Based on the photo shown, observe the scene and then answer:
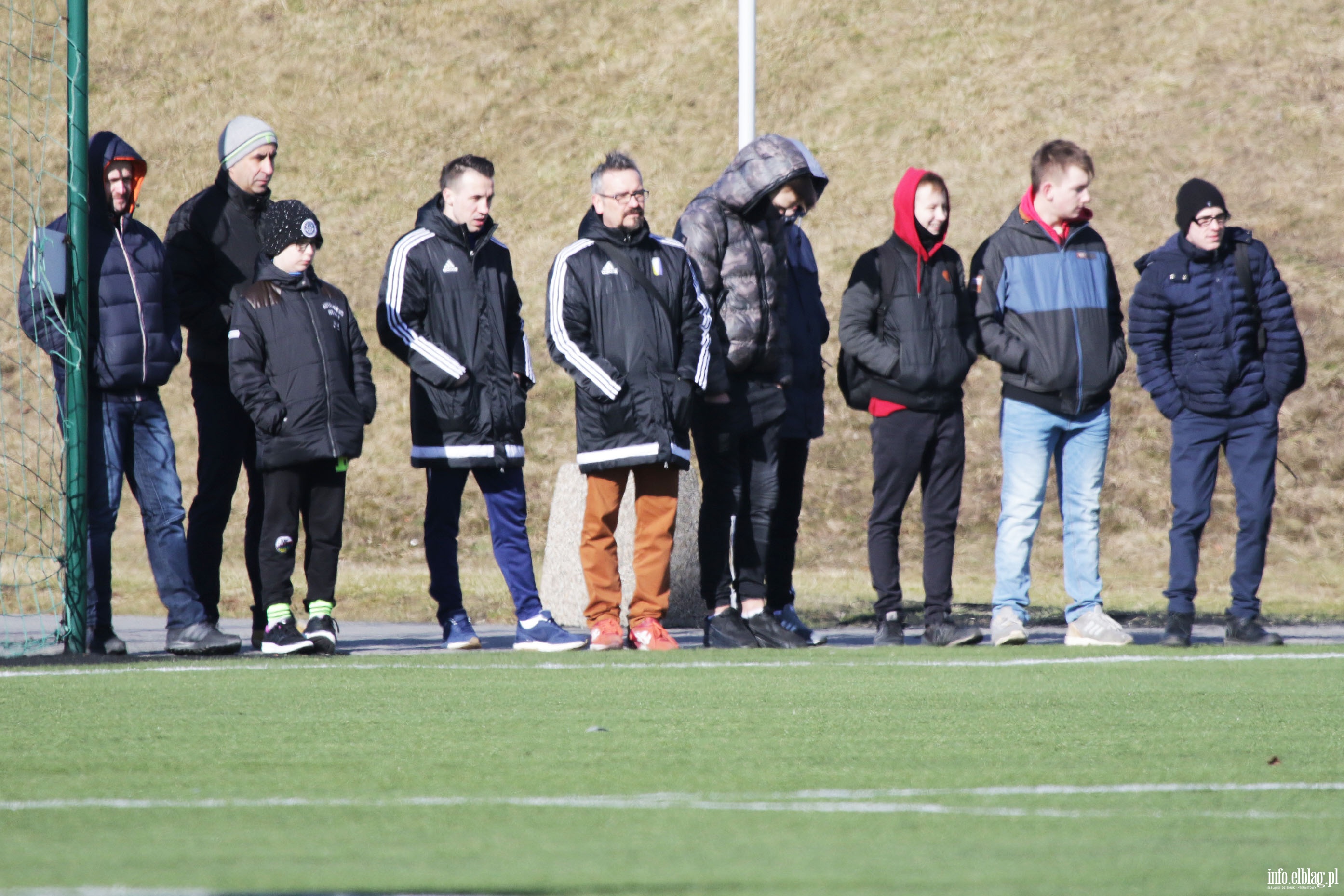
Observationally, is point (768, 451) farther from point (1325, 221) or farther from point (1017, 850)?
point (1325, 221)

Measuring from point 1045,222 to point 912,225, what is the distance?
2.15 feet

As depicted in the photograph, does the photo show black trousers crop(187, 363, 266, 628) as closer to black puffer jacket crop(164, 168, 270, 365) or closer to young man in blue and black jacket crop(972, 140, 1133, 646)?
black puffer jacket crop(164, 168, 270, 365)

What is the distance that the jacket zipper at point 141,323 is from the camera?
7742 millimetres

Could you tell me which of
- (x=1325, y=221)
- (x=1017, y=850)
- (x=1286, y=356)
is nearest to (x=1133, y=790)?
(x=1017, y=850)

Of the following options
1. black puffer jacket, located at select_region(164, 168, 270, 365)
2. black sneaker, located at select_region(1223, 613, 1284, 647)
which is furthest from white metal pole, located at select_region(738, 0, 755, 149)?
black sneaker, located at select_region(1223, 613, 1284, 647)

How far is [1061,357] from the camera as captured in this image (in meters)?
8.39

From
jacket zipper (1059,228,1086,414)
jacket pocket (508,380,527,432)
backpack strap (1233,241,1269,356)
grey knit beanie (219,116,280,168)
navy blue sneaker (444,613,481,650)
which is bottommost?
navy blue sneaker (444,613,481,650)

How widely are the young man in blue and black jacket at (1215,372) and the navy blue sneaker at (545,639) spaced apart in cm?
280

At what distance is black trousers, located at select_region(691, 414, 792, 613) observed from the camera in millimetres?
8281

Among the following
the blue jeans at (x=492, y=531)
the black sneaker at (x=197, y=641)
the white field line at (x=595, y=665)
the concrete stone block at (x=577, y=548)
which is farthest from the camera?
the concrete stone block at (x=577, y=548)

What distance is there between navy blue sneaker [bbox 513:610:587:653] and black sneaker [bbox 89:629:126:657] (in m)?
1.73

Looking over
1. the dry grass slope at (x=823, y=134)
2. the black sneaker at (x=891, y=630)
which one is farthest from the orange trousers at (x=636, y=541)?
the dry grass slope at (x=823, y=134)

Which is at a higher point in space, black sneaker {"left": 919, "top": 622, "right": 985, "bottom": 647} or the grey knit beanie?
the grey knit beanie

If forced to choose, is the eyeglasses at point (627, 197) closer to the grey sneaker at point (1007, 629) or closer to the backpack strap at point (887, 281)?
the backpack strap at point (887, 281)
